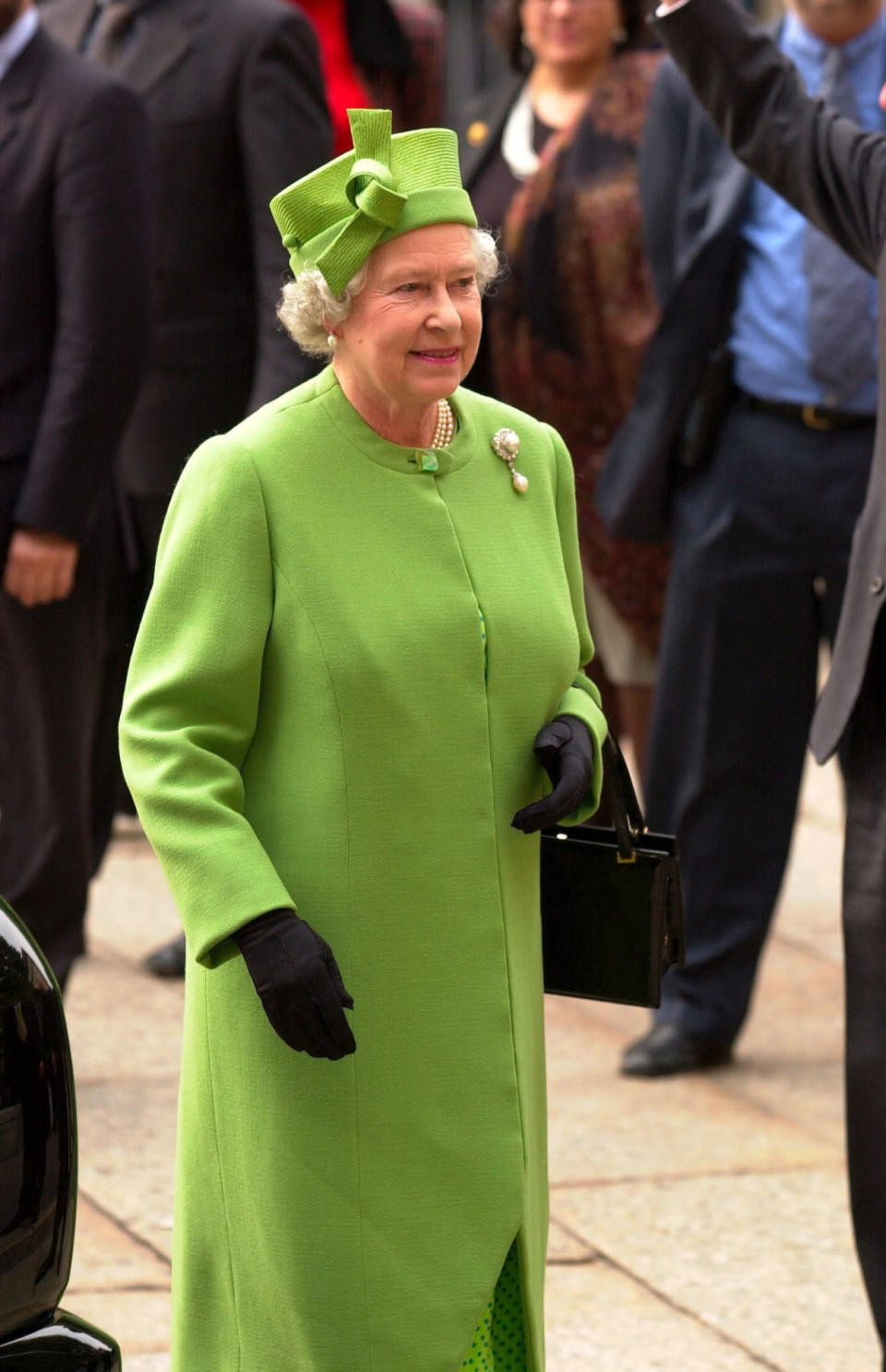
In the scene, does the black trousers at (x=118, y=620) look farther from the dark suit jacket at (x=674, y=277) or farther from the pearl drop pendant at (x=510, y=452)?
the pearl drop pendant at (x=510, y=452)

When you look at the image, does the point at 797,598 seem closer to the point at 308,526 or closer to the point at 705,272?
the point at 705,272

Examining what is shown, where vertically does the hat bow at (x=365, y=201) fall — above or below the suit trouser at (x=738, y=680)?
above

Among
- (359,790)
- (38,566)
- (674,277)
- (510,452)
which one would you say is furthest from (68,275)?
(359,790)

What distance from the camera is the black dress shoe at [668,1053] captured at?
5055mm

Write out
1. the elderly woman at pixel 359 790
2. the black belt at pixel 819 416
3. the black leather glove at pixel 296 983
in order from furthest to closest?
1. the black belt at pixel 819 416
2. the elderly woman at pixel 359 790
3. the black leather glove at pixel 296 983

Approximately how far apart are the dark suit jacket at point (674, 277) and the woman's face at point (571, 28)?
0.63 meters

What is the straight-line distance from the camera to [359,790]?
270cm

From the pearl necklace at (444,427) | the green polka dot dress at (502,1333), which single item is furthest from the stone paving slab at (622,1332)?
the pearl necklace at (444,427)

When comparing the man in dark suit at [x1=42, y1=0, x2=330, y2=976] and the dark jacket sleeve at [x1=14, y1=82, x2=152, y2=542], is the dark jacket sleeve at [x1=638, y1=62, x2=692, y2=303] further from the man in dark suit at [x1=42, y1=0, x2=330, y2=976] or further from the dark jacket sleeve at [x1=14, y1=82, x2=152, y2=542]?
the dark jacket sleeve at [x1=14, y1=82, x2=152, y2=542]

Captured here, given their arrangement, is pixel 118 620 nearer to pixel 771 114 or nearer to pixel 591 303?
pixel 591 303

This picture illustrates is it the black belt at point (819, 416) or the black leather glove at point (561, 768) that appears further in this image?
the black belt at point (819, 416)

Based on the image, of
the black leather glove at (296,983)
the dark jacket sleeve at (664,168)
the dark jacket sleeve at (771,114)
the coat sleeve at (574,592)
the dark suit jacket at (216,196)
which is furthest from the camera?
the dark jacket sleeve at (664,168)

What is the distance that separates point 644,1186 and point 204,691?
209 cm

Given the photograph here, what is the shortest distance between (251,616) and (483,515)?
0.33m
